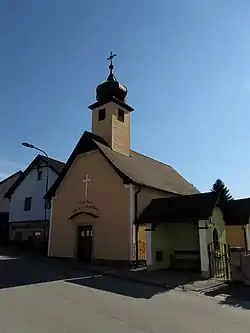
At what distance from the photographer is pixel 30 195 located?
3381cm

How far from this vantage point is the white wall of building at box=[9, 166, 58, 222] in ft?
107

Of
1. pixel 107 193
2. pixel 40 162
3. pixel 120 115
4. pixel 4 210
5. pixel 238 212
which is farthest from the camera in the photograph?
pixel 4 210

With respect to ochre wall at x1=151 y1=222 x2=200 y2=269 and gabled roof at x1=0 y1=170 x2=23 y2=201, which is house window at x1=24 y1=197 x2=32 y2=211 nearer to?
gabled roof at x1=0 y1=170 x2=23 y2=201

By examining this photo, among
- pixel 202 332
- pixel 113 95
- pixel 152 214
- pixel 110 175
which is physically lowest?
pixel 202 332

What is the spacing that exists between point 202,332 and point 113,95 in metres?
19.9

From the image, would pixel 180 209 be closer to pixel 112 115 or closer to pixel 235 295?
pixel 235 295

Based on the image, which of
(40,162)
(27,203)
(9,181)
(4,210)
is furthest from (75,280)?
(9,181)

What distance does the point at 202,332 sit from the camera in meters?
6.66

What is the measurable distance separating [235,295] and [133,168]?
41.0 ft

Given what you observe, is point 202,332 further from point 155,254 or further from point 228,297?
point 155,254

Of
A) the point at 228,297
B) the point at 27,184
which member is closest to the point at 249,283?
the point at 228,297

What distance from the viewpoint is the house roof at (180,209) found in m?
16.7

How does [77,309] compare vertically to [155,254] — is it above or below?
below

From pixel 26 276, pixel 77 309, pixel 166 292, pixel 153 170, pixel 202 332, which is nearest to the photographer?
pixel 202 332
